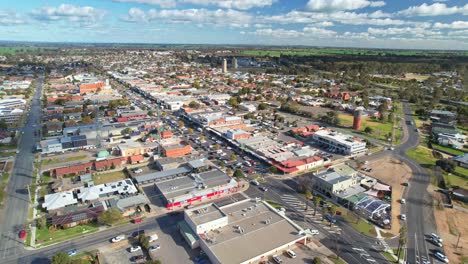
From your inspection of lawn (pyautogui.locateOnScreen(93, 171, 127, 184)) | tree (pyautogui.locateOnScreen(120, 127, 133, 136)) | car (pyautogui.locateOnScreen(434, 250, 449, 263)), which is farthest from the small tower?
lawn (pyautogui.locateOnScreen(93, 171, 127, 184))

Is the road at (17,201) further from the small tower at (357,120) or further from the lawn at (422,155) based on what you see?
the small tower at (357,120)

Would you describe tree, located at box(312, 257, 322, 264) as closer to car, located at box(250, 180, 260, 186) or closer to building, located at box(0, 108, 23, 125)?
car, located at box(250, 180, 260, 186)

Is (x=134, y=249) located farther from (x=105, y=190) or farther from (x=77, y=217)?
(x=105, y=190)

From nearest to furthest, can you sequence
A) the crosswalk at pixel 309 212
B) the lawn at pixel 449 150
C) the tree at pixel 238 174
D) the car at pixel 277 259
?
the car at pixel 277 259 < the crosswalk at pixel 309 212 < the tree at pixel 238 174 < the lawn at pixel 449 150

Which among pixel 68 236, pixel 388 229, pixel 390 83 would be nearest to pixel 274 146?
pixel 388 229

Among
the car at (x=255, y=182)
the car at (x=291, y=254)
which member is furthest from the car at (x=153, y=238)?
the car at (x=255, y=182)

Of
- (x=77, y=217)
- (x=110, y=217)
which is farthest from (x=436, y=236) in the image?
(x=77, y=217)

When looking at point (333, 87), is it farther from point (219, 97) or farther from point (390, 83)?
point (219, 97)
